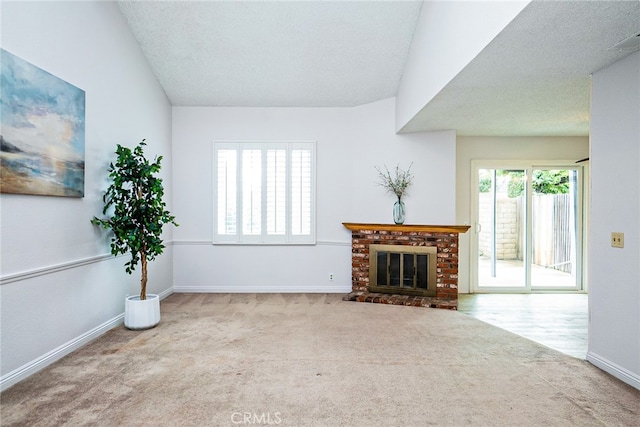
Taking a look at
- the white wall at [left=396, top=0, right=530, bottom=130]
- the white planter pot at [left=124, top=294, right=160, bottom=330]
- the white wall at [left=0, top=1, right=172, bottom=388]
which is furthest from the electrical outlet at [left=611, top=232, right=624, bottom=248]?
the white wall at [left=0, top=1, right=172, bottom=388]

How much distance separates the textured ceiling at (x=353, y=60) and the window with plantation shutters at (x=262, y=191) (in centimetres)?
69

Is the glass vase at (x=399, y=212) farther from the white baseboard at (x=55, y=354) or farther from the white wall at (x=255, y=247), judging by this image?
the white baseboard at (x=55, y=354)

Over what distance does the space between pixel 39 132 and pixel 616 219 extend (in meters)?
4.44

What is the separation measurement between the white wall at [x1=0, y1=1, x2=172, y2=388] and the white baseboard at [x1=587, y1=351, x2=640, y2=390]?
4.38 m

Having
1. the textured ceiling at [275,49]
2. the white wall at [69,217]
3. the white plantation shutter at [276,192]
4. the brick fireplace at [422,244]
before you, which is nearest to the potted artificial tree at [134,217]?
the white wall at [69,217]

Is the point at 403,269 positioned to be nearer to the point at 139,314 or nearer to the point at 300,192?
the point at 300,192

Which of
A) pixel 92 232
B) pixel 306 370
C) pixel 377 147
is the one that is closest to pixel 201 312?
pixel 92 232

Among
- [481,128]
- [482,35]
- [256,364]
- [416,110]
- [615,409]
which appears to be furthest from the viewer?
[481,128]

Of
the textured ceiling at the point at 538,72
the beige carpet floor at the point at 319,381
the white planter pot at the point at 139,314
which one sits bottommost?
the beige carpet floor at the point at 319,381

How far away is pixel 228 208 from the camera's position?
5965 millimetres

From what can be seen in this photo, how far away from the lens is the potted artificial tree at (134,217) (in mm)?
3934

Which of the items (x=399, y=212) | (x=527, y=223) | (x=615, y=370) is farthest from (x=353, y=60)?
(x=615, y=370)

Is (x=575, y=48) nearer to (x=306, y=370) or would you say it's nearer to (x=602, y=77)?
(x=602, y=77)

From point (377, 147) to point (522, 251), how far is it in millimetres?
2751
